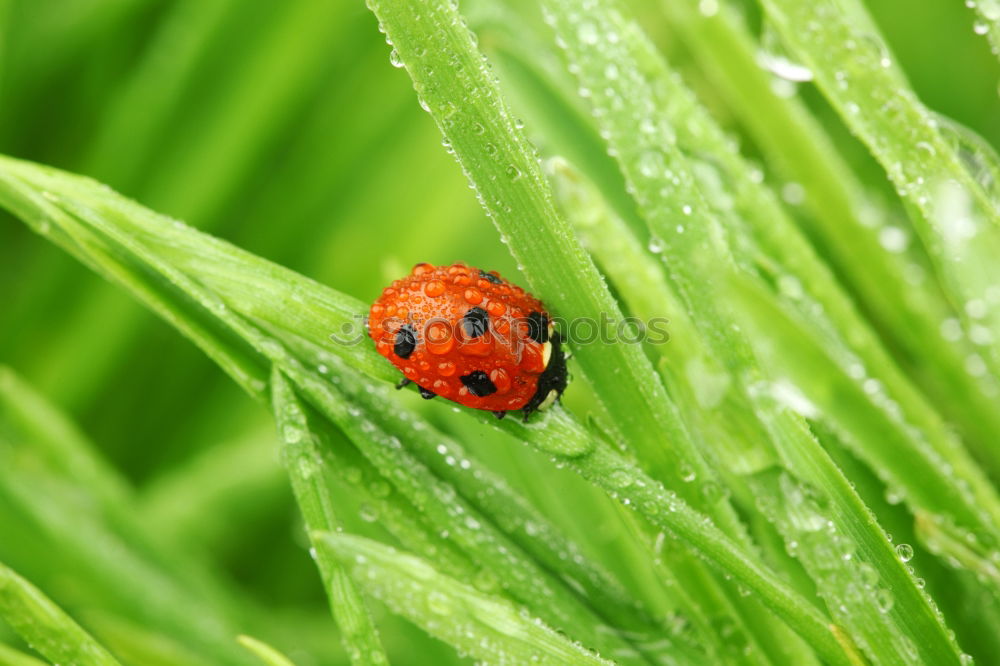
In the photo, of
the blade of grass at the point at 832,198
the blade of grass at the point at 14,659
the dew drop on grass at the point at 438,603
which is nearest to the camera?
the dew drop on grass at the point at 438,603

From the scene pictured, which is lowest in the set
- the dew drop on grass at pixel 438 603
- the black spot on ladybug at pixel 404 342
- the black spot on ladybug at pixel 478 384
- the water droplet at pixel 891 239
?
the dew drop on grass at pixel 438 603

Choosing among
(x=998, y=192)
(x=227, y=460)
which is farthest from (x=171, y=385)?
(x=998, y=192)

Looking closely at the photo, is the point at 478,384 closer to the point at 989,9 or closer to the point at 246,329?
the point at 246,329

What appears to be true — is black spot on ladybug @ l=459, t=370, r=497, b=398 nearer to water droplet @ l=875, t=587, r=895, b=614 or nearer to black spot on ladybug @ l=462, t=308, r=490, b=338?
black spot on ladybug @ l=462, t=308, r=490, b=338

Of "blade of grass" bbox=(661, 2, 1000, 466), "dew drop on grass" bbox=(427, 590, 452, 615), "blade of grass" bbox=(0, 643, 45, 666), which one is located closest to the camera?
"dew drop on grass" bbox=(427, 590, 452, 615)

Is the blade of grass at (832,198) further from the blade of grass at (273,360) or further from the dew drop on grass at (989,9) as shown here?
the blade of grass at (273,360)

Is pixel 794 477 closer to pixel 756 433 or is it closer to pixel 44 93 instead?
pixel 756 433

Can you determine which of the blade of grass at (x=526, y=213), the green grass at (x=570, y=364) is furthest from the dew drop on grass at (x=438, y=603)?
the blade of grass at (x=526, y=213)

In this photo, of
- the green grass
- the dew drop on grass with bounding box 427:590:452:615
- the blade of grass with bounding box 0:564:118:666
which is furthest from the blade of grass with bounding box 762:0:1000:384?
the blade of grass with bounding box 0:564:118:666
